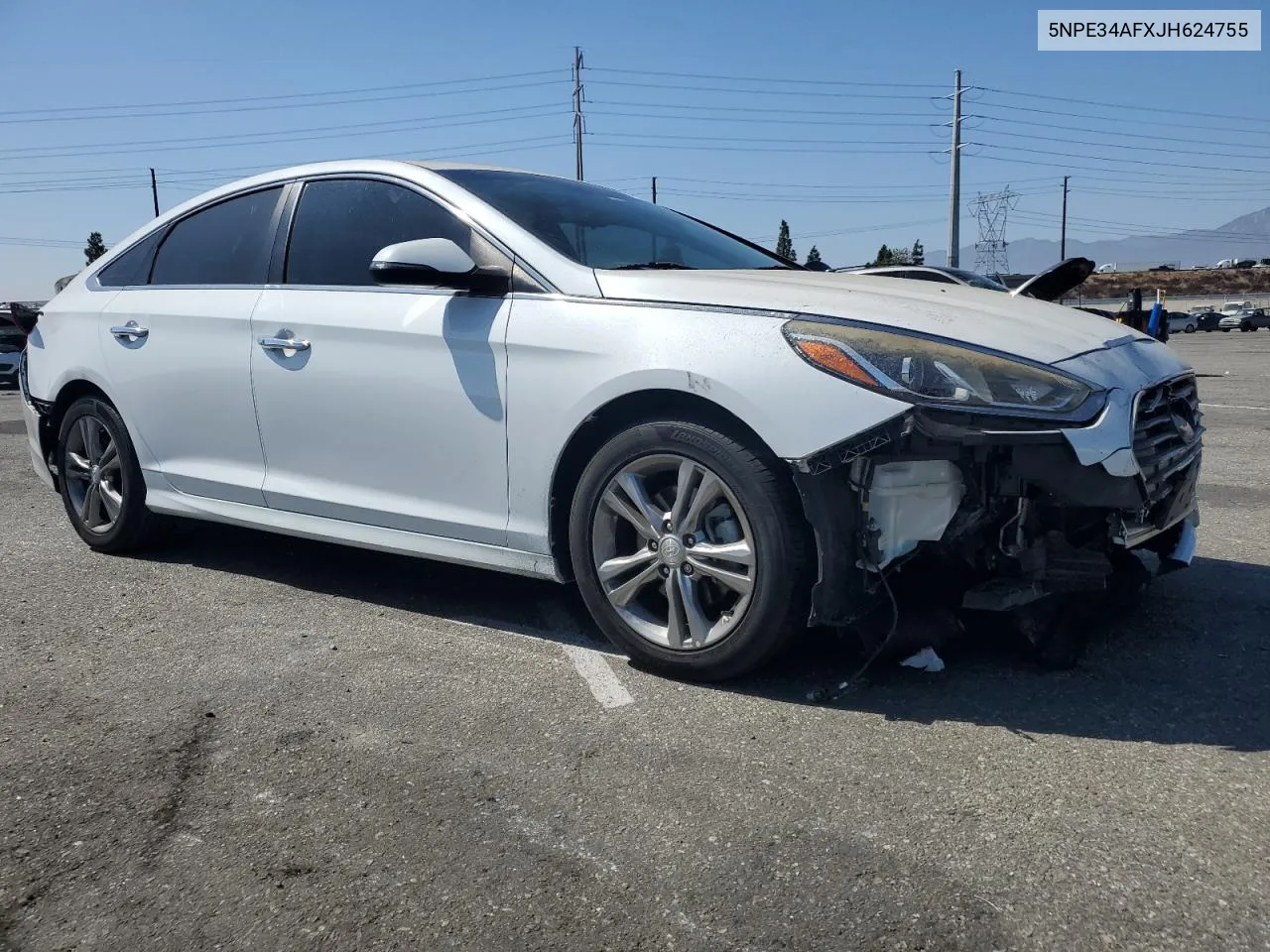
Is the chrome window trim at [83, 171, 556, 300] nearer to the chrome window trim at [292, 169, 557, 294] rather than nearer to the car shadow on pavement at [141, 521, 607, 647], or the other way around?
the chrome window trim at [292, 169, 557, 294]

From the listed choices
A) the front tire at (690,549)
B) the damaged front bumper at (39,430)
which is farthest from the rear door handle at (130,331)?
the front tire at (690,549)

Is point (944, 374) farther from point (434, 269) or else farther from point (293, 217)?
point (293, 217)

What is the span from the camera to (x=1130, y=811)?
94.3 inches

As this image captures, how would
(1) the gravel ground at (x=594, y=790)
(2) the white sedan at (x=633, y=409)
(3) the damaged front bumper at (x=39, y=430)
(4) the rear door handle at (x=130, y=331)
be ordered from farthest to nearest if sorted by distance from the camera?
1. (3) the damaged front bumper at (x=39, y=430)
2. (4) the rear door handle at (x=130, y=331)
3. (2) the white sedan at (x=633, y=409)
4. (1) the gravel ground at (x=594, y=790)

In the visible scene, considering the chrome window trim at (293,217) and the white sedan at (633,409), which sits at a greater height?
the chrome window trim at (293,217)

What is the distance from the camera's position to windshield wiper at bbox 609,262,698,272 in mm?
3686

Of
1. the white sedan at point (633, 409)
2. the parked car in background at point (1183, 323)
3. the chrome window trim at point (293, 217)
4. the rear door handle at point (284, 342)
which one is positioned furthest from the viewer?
the parked car in background at point (1183, 323)

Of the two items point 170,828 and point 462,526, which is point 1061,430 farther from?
point 170,828

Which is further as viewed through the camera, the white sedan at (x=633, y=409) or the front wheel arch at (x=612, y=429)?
the front wheel arch at (x=612, y=429)

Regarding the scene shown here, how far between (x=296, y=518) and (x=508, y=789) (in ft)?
6.46

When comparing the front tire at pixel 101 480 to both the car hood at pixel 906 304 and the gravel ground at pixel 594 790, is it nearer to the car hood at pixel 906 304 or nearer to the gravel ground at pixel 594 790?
the gravel ground at pixel 594 790

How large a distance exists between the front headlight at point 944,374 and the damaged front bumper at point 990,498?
0.19 ft

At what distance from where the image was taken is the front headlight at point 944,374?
9.11 ft

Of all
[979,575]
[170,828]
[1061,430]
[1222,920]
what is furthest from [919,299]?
[170,828]
